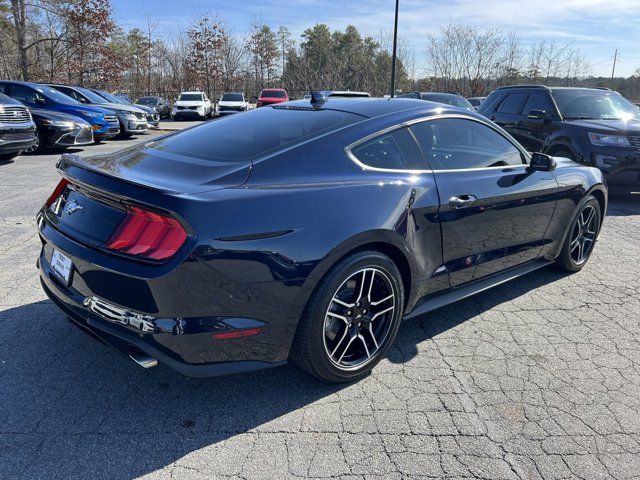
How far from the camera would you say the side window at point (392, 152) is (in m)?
2.91

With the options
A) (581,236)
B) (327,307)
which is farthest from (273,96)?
(327,307)

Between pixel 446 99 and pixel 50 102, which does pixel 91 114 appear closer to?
pixel 50 102

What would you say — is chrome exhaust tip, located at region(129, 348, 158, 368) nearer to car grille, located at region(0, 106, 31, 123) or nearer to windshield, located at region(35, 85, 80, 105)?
car grille, located at region(0, 106, 31, 123)

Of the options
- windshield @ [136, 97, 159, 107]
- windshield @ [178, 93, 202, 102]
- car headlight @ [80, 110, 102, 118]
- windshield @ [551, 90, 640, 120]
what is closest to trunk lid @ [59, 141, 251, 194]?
windshield @ [551, 90, 640, 120]

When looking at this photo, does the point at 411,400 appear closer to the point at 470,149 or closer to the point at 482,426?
the point at 482,426

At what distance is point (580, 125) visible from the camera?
7926mm

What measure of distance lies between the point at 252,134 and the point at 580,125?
6.83m

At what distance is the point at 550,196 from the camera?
4086 mm

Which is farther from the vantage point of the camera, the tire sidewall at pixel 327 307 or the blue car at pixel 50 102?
the blue car at pixel 50 102

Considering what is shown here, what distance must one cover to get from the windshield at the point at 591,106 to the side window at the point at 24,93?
11818 mm

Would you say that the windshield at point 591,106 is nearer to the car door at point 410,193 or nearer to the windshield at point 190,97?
the car door at point 410,193

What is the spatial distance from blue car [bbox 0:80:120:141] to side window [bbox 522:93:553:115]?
421 inches

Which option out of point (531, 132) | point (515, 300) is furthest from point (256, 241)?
point (531, 132)

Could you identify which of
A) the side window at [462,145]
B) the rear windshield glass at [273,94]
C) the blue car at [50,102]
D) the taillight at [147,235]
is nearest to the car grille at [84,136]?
the blue car at [50,102]
